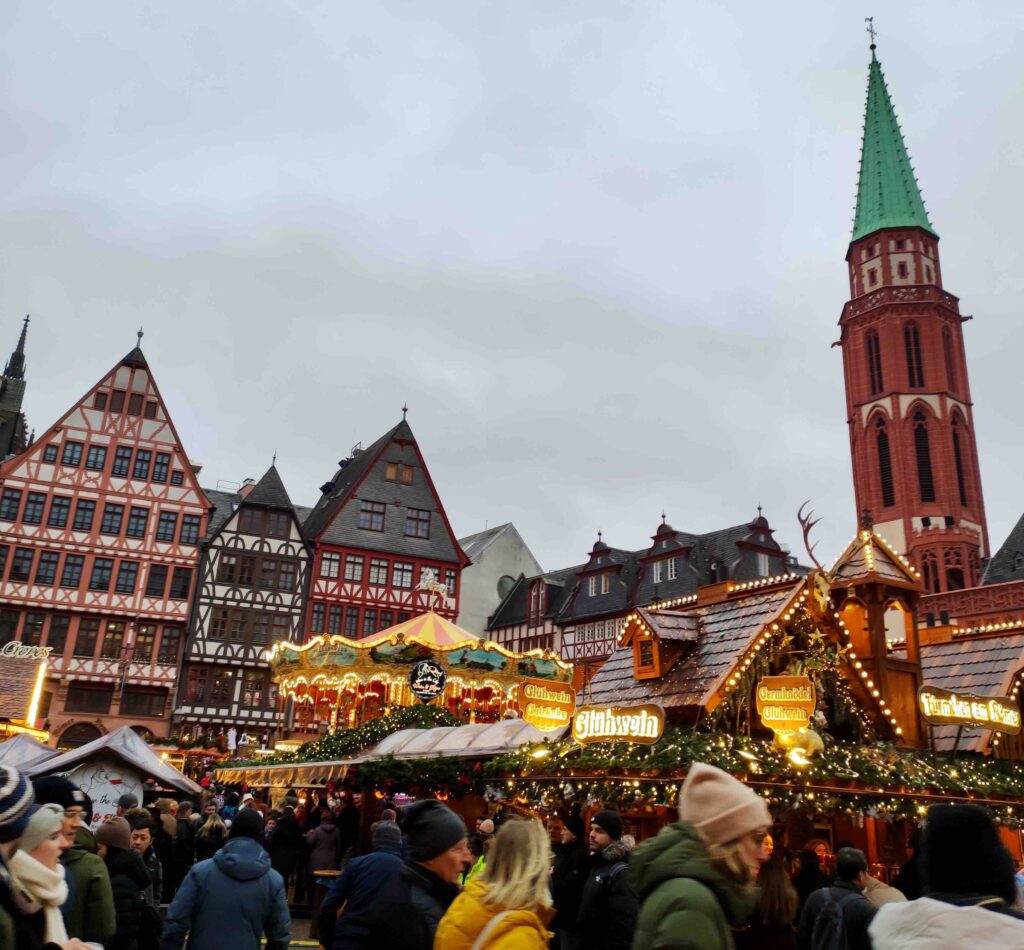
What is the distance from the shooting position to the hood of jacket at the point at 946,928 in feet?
7.85

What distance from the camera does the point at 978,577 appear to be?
4703 cm

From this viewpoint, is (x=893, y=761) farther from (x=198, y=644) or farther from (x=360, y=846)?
(x=198, y=644)

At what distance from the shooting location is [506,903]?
321 cm

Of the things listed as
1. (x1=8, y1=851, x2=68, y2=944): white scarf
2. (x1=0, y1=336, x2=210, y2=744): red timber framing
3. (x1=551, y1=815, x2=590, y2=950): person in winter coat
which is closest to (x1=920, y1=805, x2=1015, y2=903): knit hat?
(x1=8, y1=851, x2=68, y2=944): white scarf

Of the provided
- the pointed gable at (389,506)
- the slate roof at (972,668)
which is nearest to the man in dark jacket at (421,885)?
the slate roof at (972,668)

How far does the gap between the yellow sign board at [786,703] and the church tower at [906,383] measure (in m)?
39.4

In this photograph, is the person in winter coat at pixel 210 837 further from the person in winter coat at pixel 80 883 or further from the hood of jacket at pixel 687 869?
the hood of jacket at pixel 687 869


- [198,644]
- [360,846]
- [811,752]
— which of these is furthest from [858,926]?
[198,644]

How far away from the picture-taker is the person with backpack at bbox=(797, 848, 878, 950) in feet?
16.8

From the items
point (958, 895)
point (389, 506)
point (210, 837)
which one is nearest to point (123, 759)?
point (210, 837)

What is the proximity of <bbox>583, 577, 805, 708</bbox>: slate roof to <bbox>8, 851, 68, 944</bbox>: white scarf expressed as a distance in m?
10.0

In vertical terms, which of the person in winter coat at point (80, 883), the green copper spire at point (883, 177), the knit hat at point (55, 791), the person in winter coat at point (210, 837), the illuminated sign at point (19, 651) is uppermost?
the green copper spire at point (883, 177)

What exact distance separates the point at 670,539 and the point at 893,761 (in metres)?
30.3

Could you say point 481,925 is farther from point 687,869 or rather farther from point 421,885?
point 687,869
